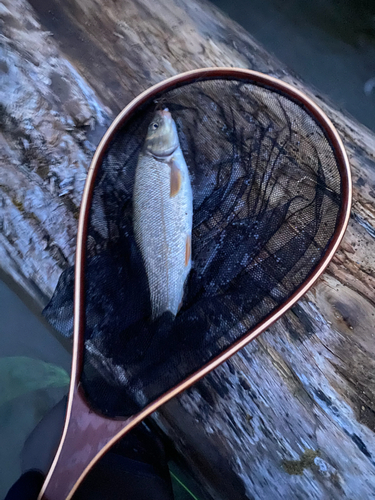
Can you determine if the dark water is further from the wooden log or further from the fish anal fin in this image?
the fish anal fin

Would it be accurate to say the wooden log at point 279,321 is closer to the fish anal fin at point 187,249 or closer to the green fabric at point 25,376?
the fish anal fin at point 187,249

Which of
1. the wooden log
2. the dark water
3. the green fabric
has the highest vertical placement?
the dark water

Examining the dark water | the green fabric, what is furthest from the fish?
the dark water

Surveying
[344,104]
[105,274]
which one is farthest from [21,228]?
[344,104]

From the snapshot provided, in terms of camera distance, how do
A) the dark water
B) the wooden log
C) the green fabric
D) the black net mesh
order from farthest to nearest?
1. the dark water
2. the green fabric
3. the wooden log
4. the black net mesh

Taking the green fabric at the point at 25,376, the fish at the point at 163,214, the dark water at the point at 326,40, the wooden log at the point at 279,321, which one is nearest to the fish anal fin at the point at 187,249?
the fish at the point at 163,214

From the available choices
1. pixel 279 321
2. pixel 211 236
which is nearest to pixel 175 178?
pixel 211 236

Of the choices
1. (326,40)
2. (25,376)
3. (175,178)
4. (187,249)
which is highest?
(326,40)

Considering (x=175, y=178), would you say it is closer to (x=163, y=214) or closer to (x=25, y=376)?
(x=163, y=214)
